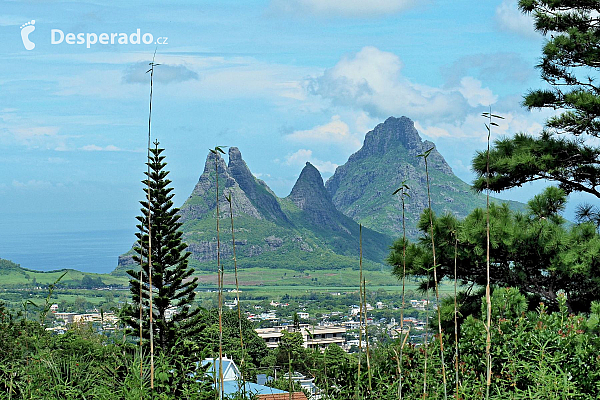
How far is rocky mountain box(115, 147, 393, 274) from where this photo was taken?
8775 centimetres

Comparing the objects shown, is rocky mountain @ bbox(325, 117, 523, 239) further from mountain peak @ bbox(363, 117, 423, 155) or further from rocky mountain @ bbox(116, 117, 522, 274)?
rocky mountain @ bbox(116, 117, 522, 274)

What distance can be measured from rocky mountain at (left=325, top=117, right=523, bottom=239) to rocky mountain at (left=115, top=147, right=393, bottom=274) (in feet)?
20.9

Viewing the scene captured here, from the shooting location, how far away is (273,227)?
339ft

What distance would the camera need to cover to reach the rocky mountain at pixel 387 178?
113 metres

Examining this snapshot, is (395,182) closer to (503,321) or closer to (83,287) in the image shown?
(83,287)

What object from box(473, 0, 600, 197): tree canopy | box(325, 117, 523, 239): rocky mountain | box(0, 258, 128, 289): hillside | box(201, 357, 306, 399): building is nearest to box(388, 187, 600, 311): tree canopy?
box(473, 0, 600, 197): tree canopy

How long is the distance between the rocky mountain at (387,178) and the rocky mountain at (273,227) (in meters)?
6.36

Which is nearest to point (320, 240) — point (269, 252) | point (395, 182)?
point (269, 252)

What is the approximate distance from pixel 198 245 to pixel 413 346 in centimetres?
7994

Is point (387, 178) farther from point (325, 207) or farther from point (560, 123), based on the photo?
point (560, 123)

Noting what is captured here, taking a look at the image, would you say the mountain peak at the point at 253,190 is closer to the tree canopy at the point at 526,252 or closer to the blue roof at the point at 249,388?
the tree canopy at the point at 526,252

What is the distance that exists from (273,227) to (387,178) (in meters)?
34.0

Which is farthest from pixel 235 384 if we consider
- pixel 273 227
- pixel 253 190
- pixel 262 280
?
pixel 253 190

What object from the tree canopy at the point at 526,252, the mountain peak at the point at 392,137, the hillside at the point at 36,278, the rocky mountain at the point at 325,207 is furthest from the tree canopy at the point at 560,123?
the mountain peak at the point at 392,137
